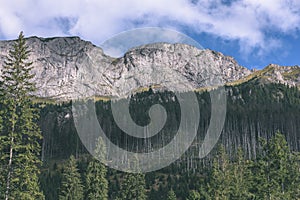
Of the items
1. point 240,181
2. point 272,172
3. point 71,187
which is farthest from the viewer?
point 71,187

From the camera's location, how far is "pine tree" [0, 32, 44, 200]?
2722 centimetres

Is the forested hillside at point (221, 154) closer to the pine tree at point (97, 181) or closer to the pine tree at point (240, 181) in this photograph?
the pine tree at point (240, 181)

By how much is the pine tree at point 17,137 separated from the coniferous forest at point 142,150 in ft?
0.26

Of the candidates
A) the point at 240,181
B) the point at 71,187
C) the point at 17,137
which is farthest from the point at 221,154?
the point at 17,137

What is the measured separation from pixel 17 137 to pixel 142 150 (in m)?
111

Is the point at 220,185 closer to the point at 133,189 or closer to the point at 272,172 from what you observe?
the point at 272,172

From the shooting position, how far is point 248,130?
479 ft

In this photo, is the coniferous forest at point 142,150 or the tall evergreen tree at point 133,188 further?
the tall evergreen tree at point 133,188

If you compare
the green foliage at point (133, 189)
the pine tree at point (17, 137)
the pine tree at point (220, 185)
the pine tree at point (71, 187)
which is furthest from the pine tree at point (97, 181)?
the pine tree at point (17, 137)

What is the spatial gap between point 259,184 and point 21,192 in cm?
2866

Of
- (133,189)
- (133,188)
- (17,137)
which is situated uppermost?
(17,137)

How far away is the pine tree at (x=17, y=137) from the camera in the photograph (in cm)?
2722

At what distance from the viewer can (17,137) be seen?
1101 inches

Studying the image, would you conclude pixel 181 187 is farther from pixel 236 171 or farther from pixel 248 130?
pixel 248 130
